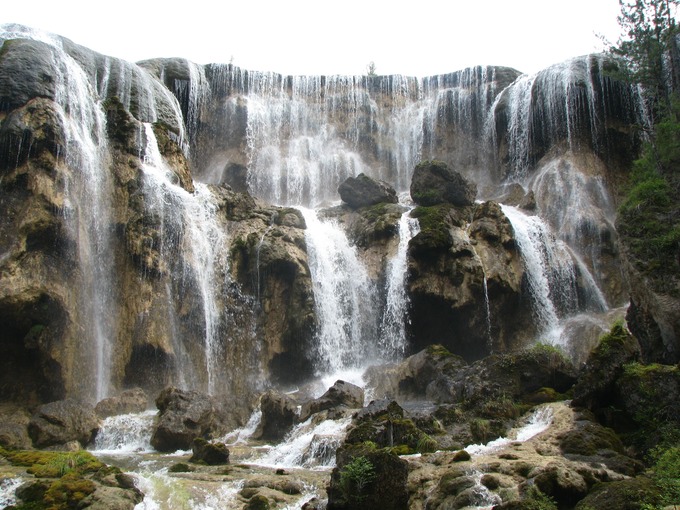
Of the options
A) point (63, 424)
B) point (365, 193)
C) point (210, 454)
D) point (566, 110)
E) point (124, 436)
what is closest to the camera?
point (210, 454)

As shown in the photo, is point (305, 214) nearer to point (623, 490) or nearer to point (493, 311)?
point (493, 311)

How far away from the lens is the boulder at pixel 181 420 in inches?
674

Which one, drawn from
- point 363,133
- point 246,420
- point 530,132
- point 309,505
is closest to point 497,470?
point 309,505

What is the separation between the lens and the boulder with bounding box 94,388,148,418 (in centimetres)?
1914

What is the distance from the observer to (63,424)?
1673 centimetres

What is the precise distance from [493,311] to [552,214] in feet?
30.4

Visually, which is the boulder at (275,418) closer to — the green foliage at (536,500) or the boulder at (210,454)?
the boulder at (210,454)

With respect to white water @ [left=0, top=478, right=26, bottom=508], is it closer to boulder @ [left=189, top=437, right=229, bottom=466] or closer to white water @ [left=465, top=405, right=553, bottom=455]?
boulder @ [left=189, top=437, right=229, bottom=466]

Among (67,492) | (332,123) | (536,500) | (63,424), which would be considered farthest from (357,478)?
(332,123)

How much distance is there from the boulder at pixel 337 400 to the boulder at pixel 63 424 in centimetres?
640

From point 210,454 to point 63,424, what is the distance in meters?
4.98

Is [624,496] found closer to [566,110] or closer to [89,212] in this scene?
[89,212]

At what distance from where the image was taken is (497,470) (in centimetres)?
1105

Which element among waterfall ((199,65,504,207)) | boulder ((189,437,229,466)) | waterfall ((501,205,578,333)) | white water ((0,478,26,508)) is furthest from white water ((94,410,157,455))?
waterfall ((199,65,504,207))
